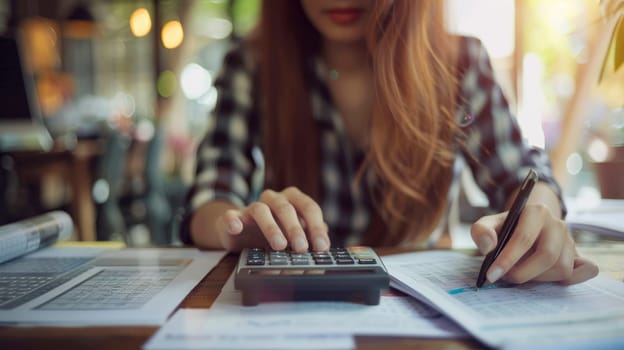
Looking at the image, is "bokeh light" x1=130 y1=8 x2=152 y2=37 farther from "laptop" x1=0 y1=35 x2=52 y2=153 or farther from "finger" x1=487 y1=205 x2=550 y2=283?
"finger" x1=487 y1=205 x2=550 y2=283

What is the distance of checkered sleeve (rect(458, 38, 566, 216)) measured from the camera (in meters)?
0.85

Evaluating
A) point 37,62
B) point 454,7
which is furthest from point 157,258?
point 37,62

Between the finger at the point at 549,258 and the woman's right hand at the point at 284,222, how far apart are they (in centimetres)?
19

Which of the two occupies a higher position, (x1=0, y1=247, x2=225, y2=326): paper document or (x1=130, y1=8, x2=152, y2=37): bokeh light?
(x1=130, y1=8, x2=152, y2=37): bokeh light

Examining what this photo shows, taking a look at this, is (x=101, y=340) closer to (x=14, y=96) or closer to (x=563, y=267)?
(x=563, y=267)

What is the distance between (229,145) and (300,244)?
1.39 ft

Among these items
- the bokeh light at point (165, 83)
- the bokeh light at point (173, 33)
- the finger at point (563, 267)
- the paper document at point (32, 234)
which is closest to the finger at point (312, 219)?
the finger at point (563, 267)

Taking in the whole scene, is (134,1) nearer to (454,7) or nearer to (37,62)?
(37,62)

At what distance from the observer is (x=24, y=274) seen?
542 millimetres

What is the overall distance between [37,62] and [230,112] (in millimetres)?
5046

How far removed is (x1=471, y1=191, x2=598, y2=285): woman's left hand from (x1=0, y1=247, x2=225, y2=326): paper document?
291mm

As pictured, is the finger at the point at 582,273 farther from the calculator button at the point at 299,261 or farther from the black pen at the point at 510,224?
the calculator button at the point at 299,261

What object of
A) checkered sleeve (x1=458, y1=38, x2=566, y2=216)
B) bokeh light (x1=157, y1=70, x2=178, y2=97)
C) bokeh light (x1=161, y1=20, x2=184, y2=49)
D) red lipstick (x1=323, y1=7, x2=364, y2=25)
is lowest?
checkered sleeve (x1=458, y1=38, x2=566, y2=216)

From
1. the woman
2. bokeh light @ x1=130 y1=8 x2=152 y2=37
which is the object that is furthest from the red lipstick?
bokeh light @ x1=130 y1=8 x2=152 y2=37
